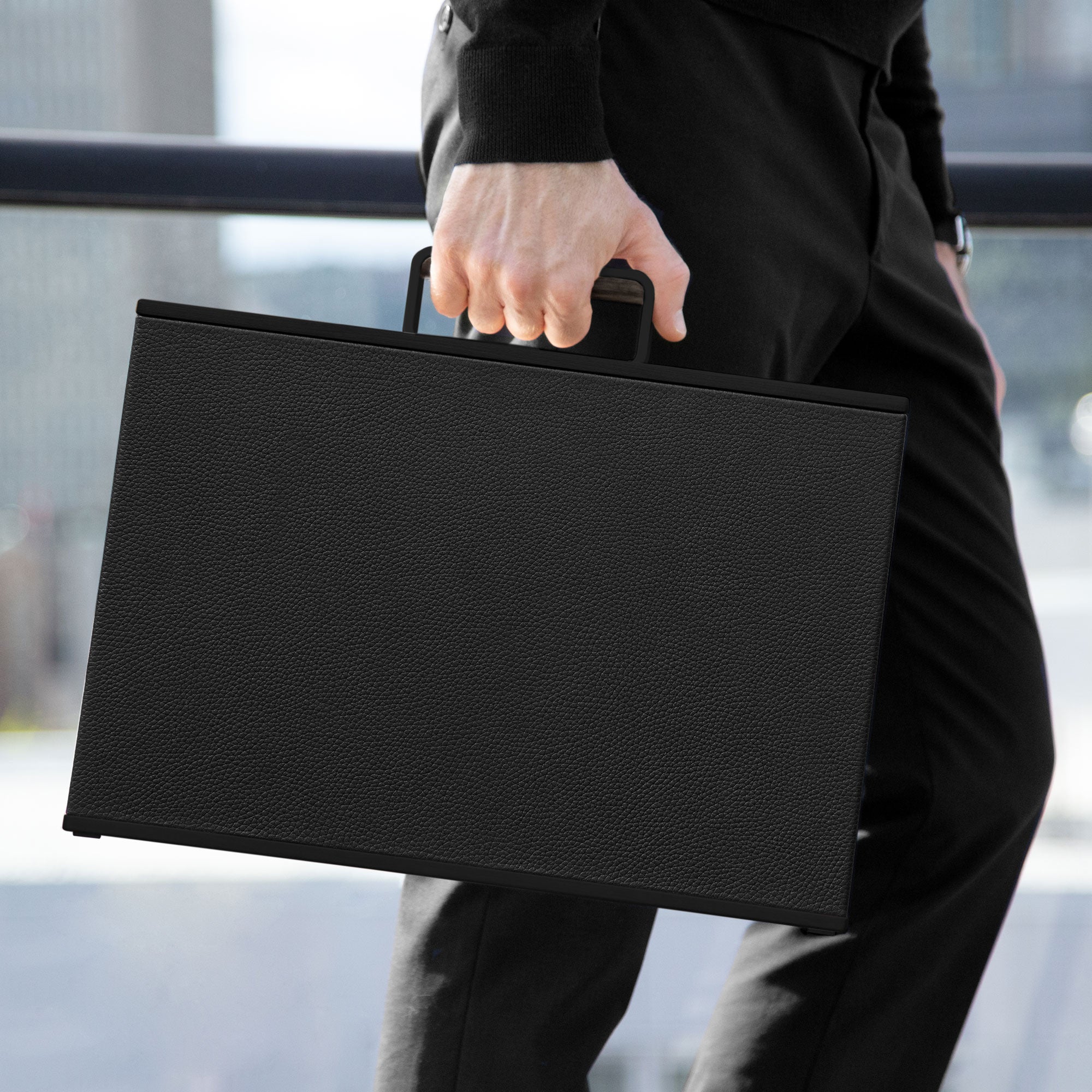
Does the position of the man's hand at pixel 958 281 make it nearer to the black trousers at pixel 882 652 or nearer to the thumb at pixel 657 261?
the black trousers at pixel 882 652

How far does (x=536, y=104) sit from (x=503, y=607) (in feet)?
0.81

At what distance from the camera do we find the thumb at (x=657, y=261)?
0.59 meters

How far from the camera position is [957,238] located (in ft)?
2.91

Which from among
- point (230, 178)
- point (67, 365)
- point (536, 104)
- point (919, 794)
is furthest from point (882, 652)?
point (67, 365)

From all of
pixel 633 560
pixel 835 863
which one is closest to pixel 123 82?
pixel 633 560

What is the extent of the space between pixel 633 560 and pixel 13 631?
721 mm

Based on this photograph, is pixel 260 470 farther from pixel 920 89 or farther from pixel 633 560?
pixel 920 89

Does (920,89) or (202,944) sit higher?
(920,89)

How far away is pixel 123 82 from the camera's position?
115cm

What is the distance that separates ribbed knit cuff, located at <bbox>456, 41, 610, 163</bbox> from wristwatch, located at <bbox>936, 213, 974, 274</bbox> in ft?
1.29

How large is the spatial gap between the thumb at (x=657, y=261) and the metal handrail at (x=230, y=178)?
1.50 ft

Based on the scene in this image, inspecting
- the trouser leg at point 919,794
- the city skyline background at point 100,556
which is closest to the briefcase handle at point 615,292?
the trouser leg at point 919,794

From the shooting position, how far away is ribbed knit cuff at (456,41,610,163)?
22.9 inches

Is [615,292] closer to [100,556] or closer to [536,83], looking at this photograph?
[536,83]
